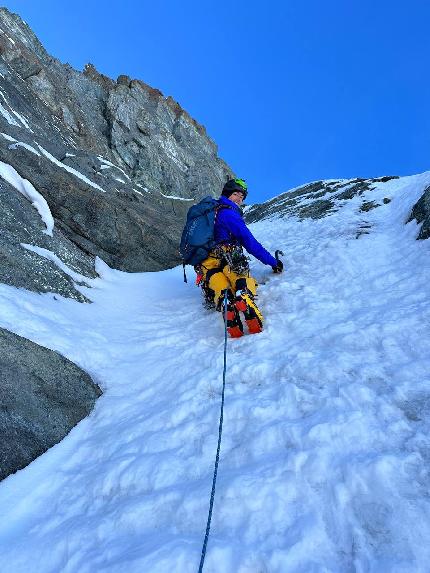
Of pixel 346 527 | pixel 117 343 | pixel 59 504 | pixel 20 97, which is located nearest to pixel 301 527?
pixel 346 527

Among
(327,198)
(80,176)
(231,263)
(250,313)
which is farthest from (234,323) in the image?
(327,198)

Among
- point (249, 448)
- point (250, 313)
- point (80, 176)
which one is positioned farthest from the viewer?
point (80, 176)

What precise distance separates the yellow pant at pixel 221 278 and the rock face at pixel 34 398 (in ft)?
10.9

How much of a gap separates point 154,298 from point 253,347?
5491mm

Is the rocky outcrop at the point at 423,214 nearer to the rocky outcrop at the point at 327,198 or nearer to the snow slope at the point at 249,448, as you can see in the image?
the snow slope at the point at 249,448

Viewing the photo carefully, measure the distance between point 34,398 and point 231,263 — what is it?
4.80 m

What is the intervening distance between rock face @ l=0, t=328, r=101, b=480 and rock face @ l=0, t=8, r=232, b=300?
8.77 ft

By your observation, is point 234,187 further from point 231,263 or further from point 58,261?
point 58,261

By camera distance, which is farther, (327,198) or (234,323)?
(327,198)

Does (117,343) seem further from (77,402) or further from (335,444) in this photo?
(335,444)

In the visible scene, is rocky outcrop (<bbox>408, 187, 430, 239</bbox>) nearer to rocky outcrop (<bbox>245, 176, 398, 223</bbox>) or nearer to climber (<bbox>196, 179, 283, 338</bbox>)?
climber (<bbox>196, 179, 283, 338</bbox>)

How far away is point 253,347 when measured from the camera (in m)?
6.97

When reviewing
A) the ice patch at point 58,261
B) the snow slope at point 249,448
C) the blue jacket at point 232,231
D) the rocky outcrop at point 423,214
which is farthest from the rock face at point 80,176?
the rocky outcrop at point 423,214

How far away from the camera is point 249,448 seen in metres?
4.29
